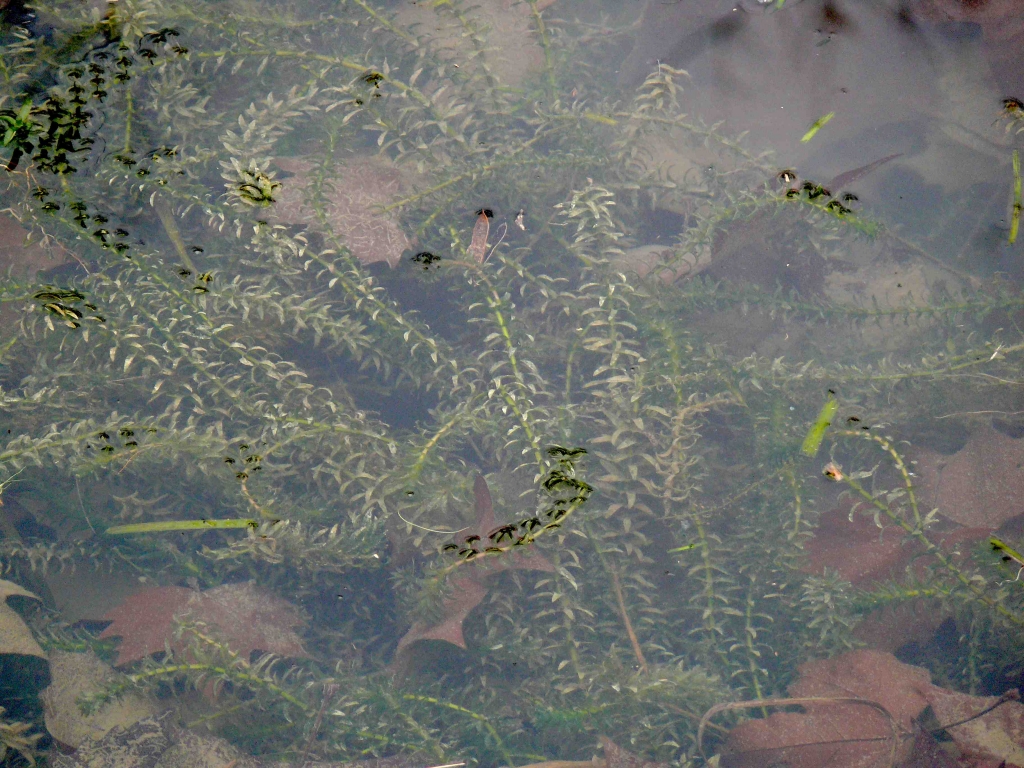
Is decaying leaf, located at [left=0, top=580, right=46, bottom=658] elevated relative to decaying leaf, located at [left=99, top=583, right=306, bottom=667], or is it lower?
elevated

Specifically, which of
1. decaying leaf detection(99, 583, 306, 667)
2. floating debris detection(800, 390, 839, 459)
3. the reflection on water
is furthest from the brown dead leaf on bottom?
floating debris detection(800, 390, 839, 459)

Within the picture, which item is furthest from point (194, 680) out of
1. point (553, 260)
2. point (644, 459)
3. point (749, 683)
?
point (553, 260)

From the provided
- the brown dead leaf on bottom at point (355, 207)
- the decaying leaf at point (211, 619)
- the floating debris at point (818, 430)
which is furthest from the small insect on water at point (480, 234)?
the decaying leaf at point (211, 619)

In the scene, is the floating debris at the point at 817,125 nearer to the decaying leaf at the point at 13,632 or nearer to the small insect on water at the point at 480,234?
the small insect on water at the point at 480,234

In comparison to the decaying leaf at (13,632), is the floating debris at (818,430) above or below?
above

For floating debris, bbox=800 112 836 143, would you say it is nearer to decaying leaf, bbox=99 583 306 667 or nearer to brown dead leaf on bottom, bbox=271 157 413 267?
brown dead leaf on bottom, bbox=271 157 413 267

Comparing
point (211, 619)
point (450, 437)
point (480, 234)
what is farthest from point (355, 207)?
point (211, 619)
